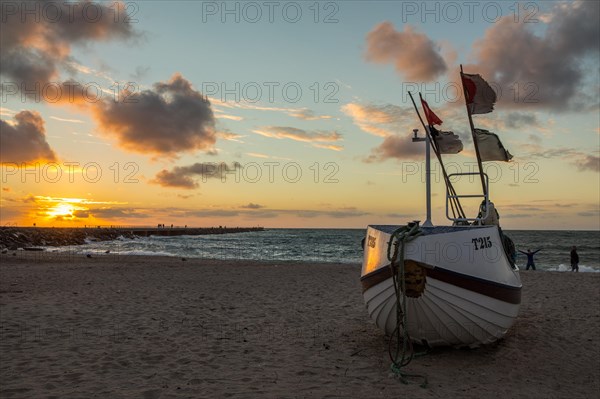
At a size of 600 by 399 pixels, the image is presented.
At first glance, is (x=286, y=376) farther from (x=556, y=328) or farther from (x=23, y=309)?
(x=23, y=309)

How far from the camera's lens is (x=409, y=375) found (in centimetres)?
732

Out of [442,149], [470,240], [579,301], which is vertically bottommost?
Result: [579,301]

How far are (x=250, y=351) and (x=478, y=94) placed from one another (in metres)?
7.15

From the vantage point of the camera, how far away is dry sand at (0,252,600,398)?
6.82 m

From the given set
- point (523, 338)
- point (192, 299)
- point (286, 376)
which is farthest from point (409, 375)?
point (192, 299)

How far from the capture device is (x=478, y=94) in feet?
31.8

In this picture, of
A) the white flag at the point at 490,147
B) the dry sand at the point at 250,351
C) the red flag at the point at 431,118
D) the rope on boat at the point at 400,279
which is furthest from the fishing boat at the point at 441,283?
the red flag at the point at 431,118

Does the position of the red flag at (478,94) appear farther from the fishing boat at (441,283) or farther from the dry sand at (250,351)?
the dry sand at (250,351)

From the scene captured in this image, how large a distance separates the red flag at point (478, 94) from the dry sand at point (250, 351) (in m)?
5.02

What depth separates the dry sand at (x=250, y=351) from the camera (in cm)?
682

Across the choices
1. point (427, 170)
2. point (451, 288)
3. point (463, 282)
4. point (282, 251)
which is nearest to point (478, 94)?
point (427, 170)

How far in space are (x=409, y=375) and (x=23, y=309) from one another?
10.3 metres

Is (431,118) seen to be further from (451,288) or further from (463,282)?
(451,288)

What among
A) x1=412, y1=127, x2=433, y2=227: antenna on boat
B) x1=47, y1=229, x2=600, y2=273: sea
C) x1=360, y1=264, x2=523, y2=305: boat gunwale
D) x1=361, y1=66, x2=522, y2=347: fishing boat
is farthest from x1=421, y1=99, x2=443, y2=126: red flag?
x1=47, y1=229, x2=600, y2=273: sea
